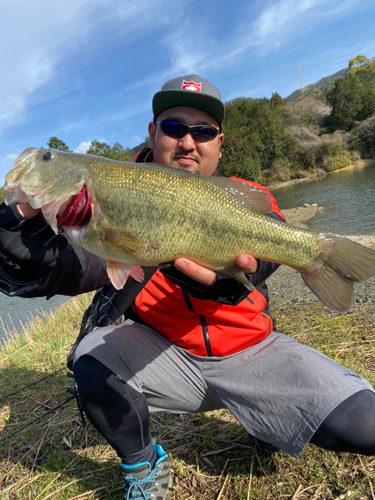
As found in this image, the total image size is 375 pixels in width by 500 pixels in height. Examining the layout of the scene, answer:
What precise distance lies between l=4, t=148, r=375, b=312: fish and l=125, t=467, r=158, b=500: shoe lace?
1.33 m

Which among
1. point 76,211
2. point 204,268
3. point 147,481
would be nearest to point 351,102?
point 204,268

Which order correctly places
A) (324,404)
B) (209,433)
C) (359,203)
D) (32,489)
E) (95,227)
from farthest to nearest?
(359,203), (209,433), (32,489), (95,227), (324,404)

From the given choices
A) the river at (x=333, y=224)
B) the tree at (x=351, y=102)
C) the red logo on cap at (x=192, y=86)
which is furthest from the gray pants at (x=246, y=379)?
the tree at (x=351, y=102)

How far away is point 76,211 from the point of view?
198 cm

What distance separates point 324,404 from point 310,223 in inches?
559

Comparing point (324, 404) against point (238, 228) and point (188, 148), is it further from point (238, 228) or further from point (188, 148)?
point (188, 148)

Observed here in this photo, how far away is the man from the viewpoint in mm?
1895

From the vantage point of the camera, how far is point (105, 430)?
217 centimetres

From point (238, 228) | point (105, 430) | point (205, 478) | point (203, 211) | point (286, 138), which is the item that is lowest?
point (205, 478)

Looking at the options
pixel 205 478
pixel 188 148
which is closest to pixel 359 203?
pixel 188 148

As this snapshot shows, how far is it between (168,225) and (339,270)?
3.78 feet

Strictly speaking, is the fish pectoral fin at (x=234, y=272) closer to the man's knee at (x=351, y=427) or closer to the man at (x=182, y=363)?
the man at (x=182, y=363)

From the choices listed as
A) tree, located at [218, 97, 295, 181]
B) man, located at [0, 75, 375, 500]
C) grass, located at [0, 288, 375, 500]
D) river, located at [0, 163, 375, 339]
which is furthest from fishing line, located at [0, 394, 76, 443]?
tree, located at [218, 97, 295, 181]

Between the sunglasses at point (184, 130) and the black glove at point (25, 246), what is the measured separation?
1.65 metres
